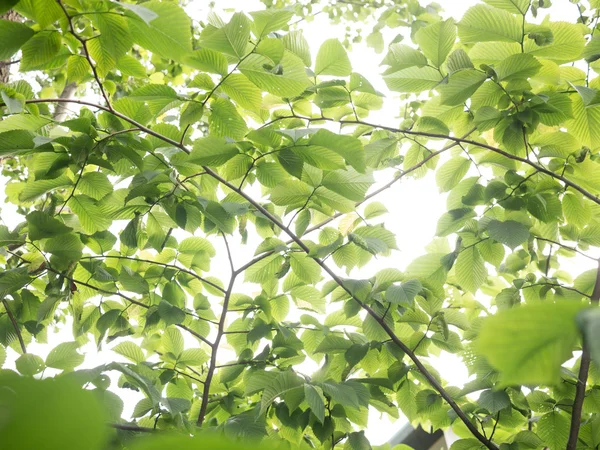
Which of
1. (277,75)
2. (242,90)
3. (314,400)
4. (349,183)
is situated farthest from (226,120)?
(314,400)

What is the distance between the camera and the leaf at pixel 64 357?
1321 millimetres

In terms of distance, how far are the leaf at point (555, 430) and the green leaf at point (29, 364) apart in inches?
50.3

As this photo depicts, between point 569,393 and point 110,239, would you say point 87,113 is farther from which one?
point 569,393

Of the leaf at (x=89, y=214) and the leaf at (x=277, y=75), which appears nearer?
the leaf at (x=277, y=75)

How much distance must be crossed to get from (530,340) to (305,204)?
110cm

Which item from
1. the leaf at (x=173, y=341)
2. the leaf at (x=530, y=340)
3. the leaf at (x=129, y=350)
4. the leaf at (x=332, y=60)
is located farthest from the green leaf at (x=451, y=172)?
the leaf at (x=530, y=340)

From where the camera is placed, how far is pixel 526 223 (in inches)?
52.7

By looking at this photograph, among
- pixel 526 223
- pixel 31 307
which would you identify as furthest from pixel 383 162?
pixel 31 307

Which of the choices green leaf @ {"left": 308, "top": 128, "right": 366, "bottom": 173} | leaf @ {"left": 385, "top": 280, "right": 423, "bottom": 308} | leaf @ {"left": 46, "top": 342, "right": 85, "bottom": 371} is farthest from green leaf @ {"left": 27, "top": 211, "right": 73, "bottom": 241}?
leaf @ {"left": 385, "top": 280, "right": 423, "bottom": 308}

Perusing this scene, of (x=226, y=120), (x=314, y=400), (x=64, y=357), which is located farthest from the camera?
(x=64, y=357)

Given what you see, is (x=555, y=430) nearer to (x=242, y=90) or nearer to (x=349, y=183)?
(x=349, y=183)

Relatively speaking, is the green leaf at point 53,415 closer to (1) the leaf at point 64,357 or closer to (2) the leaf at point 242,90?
(2) the leaf at point 242,90

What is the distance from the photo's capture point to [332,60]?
1258 mm

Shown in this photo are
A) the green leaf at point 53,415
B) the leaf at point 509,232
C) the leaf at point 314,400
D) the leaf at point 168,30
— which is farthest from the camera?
the leaf at point 509,232
